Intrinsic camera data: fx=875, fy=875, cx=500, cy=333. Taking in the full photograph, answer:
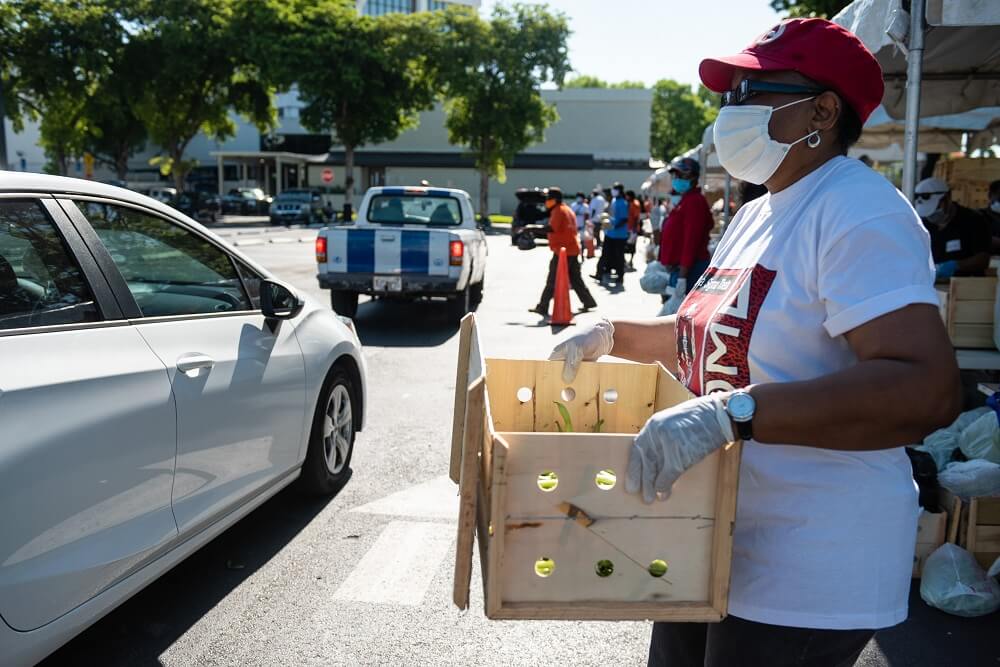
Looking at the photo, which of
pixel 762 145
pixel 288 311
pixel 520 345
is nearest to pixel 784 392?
pixel 762 145

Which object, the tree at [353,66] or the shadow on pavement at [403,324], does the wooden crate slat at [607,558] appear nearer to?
the shadow on pavement at [403,324]

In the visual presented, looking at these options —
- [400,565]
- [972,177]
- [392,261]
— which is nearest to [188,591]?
[400,565]

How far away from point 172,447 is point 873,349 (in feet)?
8.33

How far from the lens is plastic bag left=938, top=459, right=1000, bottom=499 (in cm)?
401

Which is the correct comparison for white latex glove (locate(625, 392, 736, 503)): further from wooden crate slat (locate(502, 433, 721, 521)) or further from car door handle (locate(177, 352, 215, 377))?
car door handle (locate(177, 352, 215, 377))

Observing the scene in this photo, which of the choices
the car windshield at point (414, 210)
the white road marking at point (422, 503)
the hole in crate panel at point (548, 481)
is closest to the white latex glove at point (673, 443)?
the hole in crate panel at point (548, 481)

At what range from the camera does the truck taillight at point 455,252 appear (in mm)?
11594

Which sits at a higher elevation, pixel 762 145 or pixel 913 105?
pixel 913 105

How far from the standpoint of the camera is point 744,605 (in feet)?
5.57

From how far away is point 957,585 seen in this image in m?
3.81

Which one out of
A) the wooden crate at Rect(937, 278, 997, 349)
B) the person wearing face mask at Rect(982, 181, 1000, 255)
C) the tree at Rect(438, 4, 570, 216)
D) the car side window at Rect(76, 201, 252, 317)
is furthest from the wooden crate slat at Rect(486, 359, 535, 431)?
the tree at Rect(438, 4, 570, 216)

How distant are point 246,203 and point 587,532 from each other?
50096mm

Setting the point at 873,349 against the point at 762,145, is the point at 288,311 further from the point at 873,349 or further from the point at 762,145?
the point at 873,349

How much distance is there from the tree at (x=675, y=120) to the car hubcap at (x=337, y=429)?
8990cm
